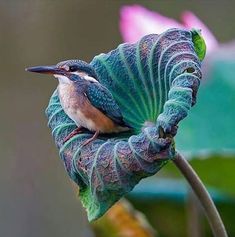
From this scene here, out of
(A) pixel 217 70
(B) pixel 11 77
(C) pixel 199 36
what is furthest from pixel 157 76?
(B) pixel 11 77

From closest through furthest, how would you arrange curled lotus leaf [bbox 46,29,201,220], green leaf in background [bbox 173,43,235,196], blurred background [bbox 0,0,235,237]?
1. curled lotus leaf [bbox 46,29,201,220]
2. green leaf in background [bbox 173,43,235,196]
3. blurred background [bbox 0,0,235,237]

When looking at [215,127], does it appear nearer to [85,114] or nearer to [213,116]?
[213,116]

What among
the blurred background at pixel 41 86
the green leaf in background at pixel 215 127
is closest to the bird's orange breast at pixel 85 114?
the green leaf in background at pixel 215 127

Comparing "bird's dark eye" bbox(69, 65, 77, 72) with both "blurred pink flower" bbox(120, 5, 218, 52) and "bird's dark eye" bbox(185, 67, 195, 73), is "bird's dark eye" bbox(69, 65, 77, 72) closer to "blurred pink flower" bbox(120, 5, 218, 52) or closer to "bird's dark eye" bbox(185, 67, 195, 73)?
"bird's dark eye" bbox(185, 67, 195, 73)

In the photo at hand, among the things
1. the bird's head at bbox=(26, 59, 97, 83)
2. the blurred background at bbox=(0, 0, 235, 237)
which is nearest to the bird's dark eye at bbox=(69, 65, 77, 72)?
the bird's head at bbox=(26, 59, 97, 83)

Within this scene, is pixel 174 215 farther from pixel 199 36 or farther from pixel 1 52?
pixel 1 52

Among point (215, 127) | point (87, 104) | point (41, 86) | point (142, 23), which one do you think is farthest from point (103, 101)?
point (41, 86)

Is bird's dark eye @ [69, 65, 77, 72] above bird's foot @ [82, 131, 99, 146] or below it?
above

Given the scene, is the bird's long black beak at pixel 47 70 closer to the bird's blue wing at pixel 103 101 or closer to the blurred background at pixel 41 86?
the bird's blue wing at pixel 103 101
